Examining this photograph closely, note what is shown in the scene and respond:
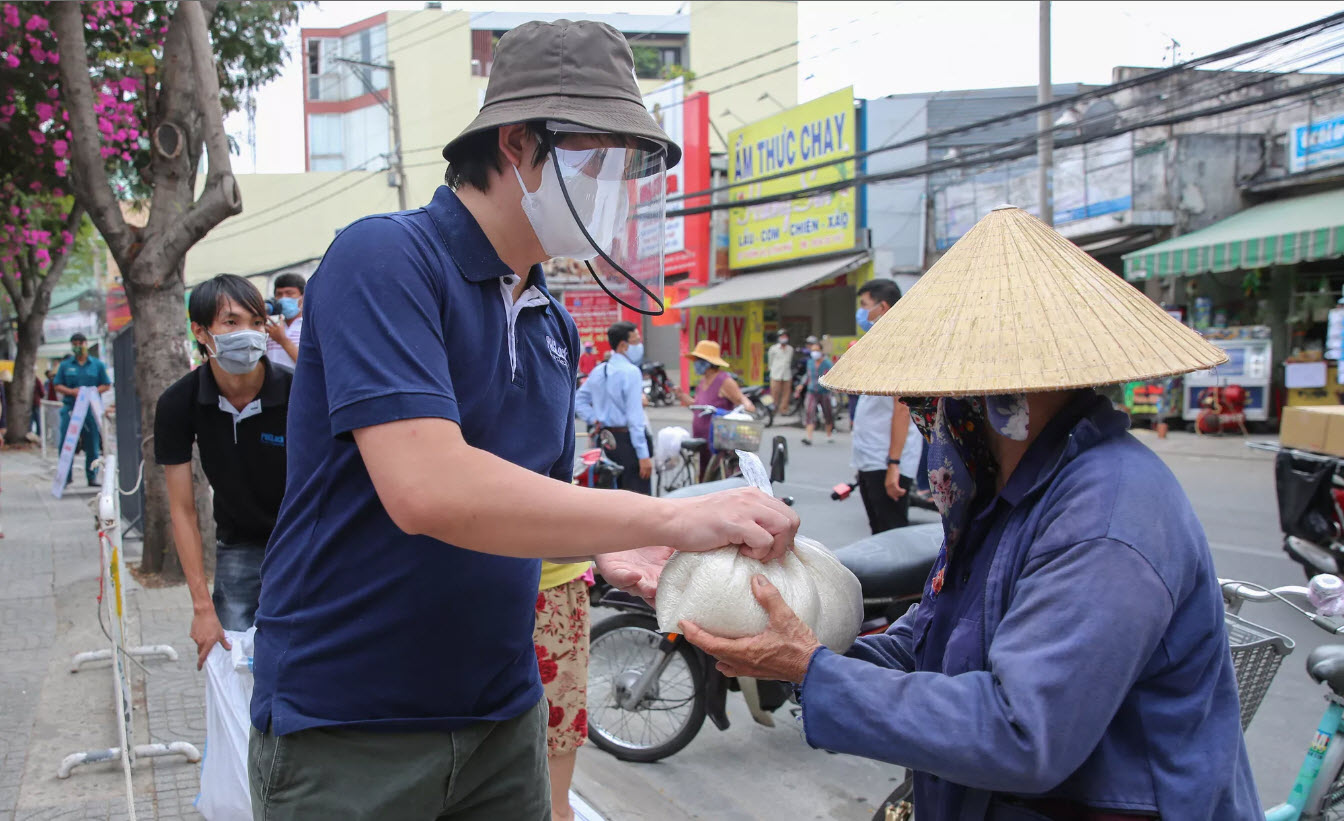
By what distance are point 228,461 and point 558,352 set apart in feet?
6.60

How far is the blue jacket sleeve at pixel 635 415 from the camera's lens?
7.76 meters

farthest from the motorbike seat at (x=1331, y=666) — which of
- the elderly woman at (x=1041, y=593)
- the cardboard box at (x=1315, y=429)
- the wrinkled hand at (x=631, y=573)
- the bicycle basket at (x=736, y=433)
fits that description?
the bicycle basket at (x=736, y=433)

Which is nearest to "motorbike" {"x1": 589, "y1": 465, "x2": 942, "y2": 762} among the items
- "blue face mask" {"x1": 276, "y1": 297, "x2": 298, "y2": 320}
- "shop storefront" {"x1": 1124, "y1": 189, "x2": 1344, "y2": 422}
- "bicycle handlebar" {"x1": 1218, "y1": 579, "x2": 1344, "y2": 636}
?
"bicycle handlebar" {"x1": 1218, "y1": 579, "x2": 1344, "y2": 636}

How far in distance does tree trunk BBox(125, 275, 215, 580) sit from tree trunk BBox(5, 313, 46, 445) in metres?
13.9

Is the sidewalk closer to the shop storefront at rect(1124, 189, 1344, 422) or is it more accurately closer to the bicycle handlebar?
the bicycle handlebar

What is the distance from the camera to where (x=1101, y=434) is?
52.8 inches

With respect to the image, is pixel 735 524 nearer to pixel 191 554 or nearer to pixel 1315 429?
pixel 191 554

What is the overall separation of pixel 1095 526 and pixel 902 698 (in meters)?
0.33

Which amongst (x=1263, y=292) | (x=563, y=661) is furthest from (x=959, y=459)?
(x=1263, y=292)

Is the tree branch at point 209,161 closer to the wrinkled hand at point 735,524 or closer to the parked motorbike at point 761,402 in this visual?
the wrinkled hand at point 735,524

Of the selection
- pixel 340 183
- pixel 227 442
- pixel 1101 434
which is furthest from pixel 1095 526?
pixel 340 183

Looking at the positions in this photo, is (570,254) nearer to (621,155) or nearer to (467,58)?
(621,155)

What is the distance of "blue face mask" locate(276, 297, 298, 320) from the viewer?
5816 mm

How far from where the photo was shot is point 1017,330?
1.37 meters
